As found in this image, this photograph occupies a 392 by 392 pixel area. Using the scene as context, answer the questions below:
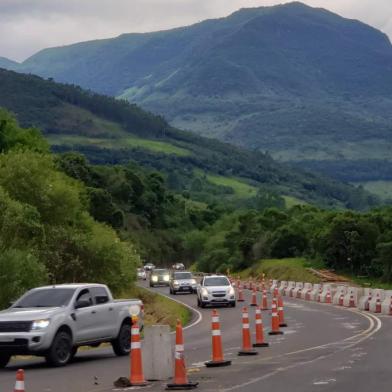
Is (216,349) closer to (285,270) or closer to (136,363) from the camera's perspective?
(136,363)

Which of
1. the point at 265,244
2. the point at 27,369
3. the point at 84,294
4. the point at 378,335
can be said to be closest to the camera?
the point at 27,369

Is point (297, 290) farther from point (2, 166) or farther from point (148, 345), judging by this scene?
point (148, 345)

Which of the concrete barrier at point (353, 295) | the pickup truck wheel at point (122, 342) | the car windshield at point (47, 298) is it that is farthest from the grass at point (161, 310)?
the car windshield at point (47, 298)

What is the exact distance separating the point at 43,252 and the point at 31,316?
924 inches

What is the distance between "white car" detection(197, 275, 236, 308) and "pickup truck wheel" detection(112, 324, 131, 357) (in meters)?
22.4

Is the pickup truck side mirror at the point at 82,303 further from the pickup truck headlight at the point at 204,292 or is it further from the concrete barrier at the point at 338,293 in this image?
the concrete barrier at the point at 338,293

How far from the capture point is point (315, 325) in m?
31.4

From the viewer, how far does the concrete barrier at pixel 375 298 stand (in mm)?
38562

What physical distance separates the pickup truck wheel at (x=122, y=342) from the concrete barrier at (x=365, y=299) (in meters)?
18.9

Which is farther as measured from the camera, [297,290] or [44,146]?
[44,146]

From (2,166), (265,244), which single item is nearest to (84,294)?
(2,166)

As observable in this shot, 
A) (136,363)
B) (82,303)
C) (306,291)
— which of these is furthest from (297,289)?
(136,363)

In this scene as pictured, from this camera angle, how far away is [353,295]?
43.5 m

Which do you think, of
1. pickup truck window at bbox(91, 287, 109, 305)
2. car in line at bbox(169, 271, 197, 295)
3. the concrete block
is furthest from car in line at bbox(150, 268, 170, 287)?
the concrete block
